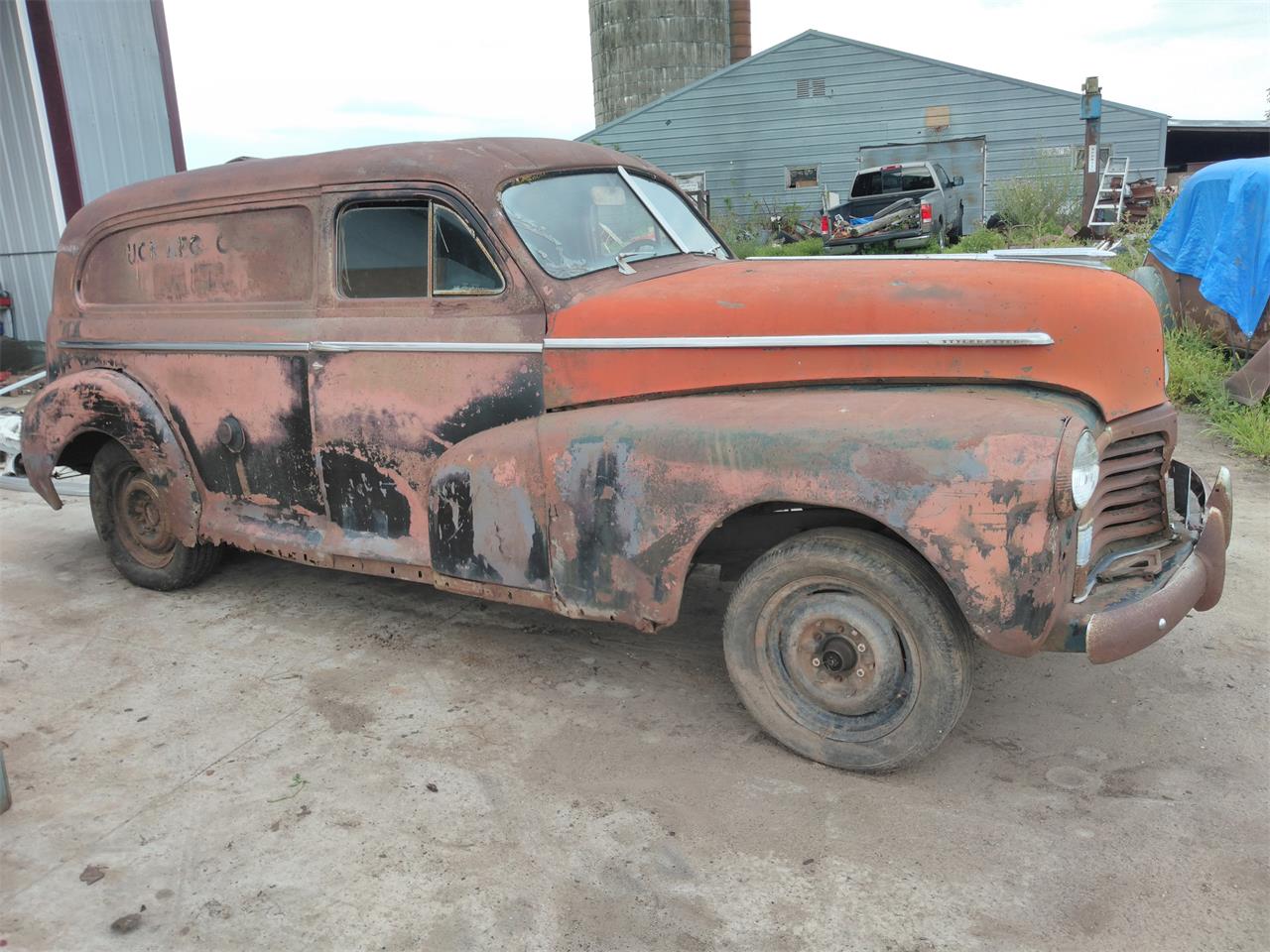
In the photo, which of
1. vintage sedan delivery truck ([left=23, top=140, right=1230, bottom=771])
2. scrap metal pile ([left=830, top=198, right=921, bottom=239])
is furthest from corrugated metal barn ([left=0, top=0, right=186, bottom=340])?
scrap metal pile ([left=830, top=198, right=921, bottom=239])

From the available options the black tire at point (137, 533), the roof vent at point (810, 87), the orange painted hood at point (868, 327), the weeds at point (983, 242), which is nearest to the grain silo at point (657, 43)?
the roof vent at point (810, 87)

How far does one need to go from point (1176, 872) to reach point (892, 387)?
1.50 metres

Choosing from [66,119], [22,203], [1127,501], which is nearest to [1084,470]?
[1127,501]

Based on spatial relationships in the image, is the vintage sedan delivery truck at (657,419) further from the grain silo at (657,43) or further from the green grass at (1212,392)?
the grain silo at (657,43)

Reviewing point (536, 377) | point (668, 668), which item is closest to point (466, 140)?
point (536, 377)

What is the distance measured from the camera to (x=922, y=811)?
279cm

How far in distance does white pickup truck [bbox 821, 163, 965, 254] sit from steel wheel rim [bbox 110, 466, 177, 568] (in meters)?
12.1

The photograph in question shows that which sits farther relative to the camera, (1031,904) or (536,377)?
(536,377)

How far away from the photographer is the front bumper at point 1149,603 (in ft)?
8.67

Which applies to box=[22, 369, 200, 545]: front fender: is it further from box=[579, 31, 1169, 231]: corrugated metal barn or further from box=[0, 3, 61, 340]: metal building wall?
box=[579, 31, 1169, 231]: corrugated metal barn

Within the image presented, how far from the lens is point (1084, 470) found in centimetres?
256

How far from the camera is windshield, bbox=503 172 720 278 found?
350 cm

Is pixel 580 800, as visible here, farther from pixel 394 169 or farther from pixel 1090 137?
pixel 1090 137

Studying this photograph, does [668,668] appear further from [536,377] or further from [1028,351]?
[1028,351]
